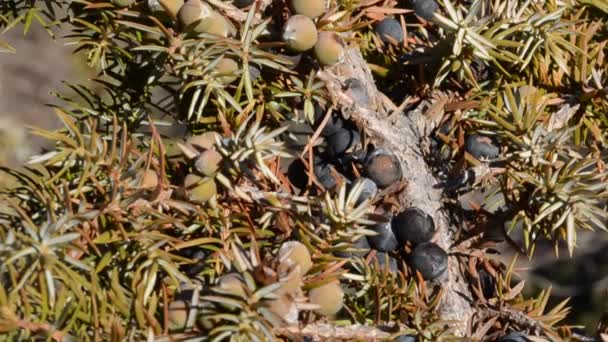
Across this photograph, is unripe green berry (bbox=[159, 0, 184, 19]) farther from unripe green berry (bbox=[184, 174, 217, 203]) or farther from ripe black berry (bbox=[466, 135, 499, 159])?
ripe black berry (bbox=[466, 135, 499, 159])

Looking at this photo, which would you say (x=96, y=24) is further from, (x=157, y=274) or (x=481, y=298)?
(x=481, y=298)

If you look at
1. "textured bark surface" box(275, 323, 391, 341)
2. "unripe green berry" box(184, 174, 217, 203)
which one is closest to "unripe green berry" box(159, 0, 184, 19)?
"unripe green berry" box(184, 174, 217, 203)

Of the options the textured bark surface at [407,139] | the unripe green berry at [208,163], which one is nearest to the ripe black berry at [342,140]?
the textured bark surface at [407,139]

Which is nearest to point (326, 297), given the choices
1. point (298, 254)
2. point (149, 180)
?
point (298, 254)

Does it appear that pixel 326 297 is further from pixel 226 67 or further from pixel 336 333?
pixel 226 67

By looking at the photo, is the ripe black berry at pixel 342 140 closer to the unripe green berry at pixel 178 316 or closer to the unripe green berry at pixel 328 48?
the unripe green berry at pixel 328 48
